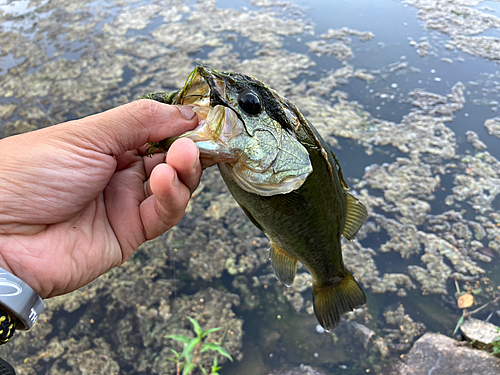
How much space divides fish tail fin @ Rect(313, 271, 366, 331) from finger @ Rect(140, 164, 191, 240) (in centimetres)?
93

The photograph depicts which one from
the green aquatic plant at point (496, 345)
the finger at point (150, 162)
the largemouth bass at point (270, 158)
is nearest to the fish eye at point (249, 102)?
the largemouth bass at point (270, 158)

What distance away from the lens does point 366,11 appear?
577 centimetres

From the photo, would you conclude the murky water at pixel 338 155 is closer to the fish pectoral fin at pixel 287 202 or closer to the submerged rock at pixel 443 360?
the submerged rock at pixel 443 360

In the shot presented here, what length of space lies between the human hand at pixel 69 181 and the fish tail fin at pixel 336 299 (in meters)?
0.95

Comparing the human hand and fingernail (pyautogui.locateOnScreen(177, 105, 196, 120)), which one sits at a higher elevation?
fingernail (pyautogui.locateOnScreen(177, 105, 196, 120))

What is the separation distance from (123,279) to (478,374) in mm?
2705

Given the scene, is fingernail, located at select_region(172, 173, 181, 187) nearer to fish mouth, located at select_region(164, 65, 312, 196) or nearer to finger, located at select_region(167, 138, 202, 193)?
finger, located at select_region(167, 138, 202, 193)

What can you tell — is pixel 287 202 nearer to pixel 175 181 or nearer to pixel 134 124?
pixel 175 181

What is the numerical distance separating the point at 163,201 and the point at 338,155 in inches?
104

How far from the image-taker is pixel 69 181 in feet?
3.95

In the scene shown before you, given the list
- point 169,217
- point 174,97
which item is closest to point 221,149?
point 174,97

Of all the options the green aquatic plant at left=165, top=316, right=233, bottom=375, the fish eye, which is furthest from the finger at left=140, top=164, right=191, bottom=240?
the green aquatic plant at left=165, top=316, right=233, bottom=375

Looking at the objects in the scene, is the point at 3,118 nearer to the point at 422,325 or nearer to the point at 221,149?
the point at 221,149

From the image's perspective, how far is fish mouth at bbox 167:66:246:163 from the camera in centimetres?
105
